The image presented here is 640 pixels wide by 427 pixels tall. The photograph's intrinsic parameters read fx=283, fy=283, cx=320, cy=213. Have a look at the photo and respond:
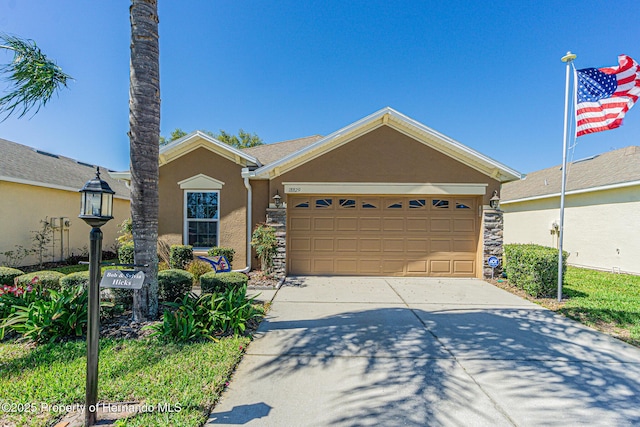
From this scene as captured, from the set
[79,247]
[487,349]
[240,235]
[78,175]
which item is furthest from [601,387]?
[78,175]

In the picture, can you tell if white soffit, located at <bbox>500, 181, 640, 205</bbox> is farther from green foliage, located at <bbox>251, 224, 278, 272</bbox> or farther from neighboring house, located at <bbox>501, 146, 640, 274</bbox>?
green foliage, located at <bbox>251, 224, 278, 272</bbox>

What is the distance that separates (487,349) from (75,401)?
499 centimetres

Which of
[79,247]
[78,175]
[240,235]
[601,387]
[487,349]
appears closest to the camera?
[601,387]

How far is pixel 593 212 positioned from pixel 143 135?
15.1m

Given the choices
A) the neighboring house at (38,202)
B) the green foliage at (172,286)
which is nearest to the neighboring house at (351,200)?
the green foliage at (172,286)

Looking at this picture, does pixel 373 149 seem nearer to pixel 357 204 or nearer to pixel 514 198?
pixel 357 204

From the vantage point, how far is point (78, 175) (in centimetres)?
1378

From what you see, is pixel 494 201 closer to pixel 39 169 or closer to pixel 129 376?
pixel 129 376

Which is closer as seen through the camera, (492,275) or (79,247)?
(492,275)

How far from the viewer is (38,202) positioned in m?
10.8

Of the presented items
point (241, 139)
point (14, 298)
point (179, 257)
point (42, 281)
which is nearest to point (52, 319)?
point (14, 298)

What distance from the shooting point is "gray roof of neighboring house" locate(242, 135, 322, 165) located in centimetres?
1136

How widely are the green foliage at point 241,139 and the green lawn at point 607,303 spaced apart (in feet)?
85.5

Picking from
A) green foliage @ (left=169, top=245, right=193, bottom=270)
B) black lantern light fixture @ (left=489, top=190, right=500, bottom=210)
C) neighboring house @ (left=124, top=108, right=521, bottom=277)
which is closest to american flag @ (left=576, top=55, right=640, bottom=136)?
neighboring house @ (left=124, top=108, right=521, bottom=277)
